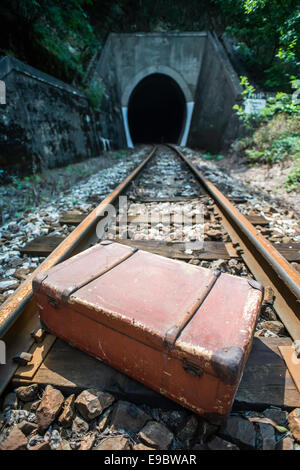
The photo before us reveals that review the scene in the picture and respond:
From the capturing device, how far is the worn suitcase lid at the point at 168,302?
86cm

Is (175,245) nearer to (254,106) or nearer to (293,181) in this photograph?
(293,181)

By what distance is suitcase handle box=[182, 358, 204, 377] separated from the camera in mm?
849

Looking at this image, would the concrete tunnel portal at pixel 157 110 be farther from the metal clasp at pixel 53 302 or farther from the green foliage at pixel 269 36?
the metal clasp at pixel 53 302

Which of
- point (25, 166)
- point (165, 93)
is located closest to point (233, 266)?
point (25, 166)

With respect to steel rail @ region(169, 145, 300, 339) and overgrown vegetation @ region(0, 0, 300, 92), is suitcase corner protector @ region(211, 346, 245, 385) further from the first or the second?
overgrown vegetation @ region(0, 0, 300, 92)

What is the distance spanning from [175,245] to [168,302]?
1.23 metres

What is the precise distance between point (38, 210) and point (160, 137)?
26.9 m

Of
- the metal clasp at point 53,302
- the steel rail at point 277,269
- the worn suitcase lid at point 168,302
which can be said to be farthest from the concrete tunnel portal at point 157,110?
the metal clasp at point 53,302

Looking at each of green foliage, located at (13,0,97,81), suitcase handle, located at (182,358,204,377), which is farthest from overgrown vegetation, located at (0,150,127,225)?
green foliage, located at (13,0,97,81)

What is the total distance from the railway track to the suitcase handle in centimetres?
44

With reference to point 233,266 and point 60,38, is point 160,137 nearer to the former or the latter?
point 60,38

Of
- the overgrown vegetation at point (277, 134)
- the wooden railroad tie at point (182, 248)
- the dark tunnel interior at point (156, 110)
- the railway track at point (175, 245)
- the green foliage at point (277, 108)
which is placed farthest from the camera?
the dark tunnel interior at point (156, 110)

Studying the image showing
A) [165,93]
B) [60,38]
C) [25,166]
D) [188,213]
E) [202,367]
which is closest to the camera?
[202,367]

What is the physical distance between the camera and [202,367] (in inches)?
33.0
